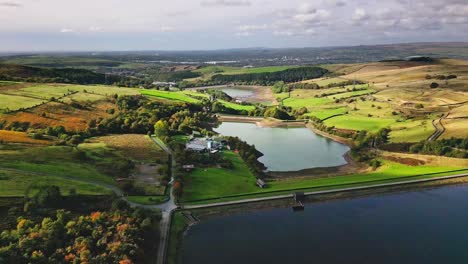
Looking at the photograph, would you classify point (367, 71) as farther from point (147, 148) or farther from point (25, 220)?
point (25, 220)

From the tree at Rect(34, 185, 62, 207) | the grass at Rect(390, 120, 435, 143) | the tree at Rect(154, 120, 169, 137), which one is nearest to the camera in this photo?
the tree at Rect(34, 185, 62, 207)

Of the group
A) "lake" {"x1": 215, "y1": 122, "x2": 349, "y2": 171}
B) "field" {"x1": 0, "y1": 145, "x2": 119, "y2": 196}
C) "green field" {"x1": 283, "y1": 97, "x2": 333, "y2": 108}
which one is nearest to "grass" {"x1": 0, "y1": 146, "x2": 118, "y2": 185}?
"field" {"x1": 0, "y1": 145, "x2": 119, "y2": 196}

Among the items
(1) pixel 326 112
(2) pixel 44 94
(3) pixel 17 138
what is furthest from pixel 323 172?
(2) pixel 44 94

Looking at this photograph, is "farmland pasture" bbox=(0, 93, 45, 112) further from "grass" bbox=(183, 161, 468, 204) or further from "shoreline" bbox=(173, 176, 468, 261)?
"shoreline" bbox=(173, 176, 468, 261)

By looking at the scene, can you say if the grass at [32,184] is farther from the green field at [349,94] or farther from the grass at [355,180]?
the green field at [349,94]

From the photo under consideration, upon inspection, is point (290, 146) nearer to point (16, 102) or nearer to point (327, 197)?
point (327, 197)

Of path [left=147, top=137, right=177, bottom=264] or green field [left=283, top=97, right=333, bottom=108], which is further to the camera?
green field [left=283, top=97, right=333, bottom=108]
